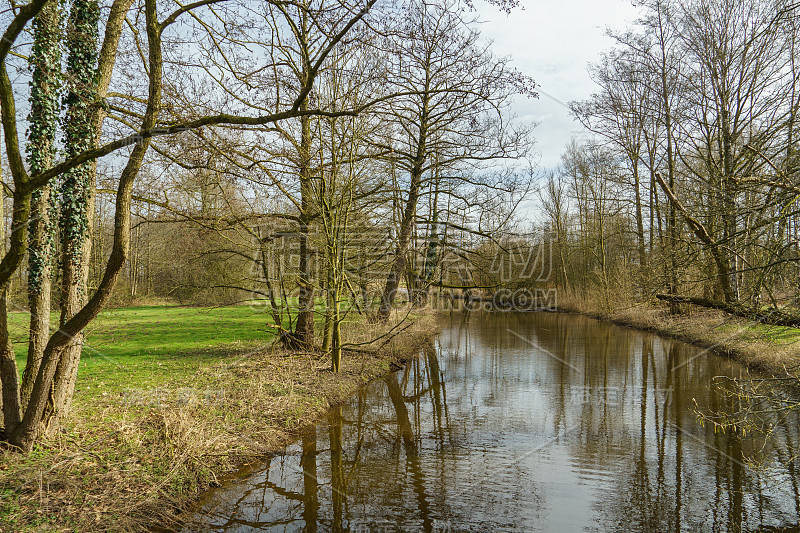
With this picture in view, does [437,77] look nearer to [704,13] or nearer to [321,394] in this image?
[704,13]

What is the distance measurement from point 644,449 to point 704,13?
13271 millimetres

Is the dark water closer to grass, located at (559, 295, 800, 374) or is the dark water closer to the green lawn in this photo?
grass, located at (559, 295, 800, 374)

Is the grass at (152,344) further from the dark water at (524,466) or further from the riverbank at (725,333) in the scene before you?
the riverbank at (725,333)

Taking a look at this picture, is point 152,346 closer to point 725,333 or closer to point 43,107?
point 43,107

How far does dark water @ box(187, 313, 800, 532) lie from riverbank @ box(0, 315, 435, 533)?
1.30ft

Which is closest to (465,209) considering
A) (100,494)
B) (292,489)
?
(292,489)

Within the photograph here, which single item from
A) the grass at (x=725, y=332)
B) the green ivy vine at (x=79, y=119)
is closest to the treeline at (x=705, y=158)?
the grass at (x=725, y=332)

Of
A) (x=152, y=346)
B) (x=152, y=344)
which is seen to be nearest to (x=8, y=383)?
(x=152, y=346)

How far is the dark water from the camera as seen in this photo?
5.12m

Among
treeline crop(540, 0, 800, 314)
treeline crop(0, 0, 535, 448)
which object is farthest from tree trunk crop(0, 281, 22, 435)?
treeline crop(540, 0, 800, 314)

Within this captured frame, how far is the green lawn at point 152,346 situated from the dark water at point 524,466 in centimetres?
301

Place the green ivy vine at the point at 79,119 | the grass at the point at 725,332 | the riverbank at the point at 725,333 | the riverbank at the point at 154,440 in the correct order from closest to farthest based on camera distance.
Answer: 1. the riverbank at the point at 154,440
2. the green ivy vine at the point at 79,119
3. the grass at the point at 725,332
4. the riverbank at the point at 725,333

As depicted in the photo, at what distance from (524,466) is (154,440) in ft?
14.6

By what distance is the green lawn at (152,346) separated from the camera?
30.0ft
